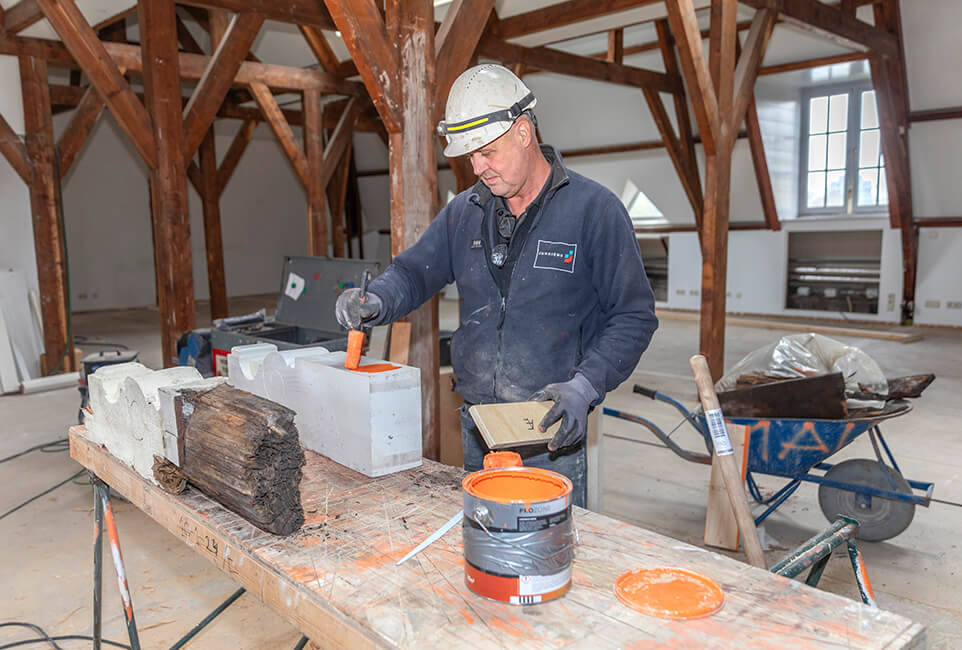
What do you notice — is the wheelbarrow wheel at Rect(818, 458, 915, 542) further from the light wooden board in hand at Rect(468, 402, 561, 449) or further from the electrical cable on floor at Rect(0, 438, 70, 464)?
the electrical cable on floor at Rect(0, 438, 70, 464)

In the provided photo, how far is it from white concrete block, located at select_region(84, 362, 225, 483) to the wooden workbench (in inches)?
8.0

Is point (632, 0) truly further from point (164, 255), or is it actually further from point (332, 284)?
point (164, 255)

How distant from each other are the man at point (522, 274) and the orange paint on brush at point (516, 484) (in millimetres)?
396

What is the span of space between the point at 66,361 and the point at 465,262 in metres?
6.13

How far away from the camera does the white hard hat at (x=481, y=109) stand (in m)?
1.72

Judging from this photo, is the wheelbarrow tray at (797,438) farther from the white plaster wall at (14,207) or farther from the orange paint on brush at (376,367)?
the white plaster wall at (14,207)

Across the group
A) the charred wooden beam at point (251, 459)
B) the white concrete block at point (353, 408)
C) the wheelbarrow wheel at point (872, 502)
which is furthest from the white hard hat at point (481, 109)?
the wheelbarrow wheel at point (872, 502)

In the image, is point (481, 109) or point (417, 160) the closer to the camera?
point (481, 109)

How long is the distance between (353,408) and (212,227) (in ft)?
26.5

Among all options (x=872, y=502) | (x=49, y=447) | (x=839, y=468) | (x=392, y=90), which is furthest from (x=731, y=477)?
(x=49, y=447)

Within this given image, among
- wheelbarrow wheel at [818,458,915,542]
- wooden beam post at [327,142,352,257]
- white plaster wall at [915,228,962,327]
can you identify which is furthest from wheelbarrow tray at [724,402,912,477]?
wooden beam post at [327,142,352,257]

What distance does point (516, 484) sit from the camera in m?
1.23

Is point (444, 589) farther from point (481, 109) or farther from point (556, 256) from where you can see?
point (481, 109)

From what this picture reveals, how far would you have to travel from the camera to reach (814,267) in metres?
10.0
